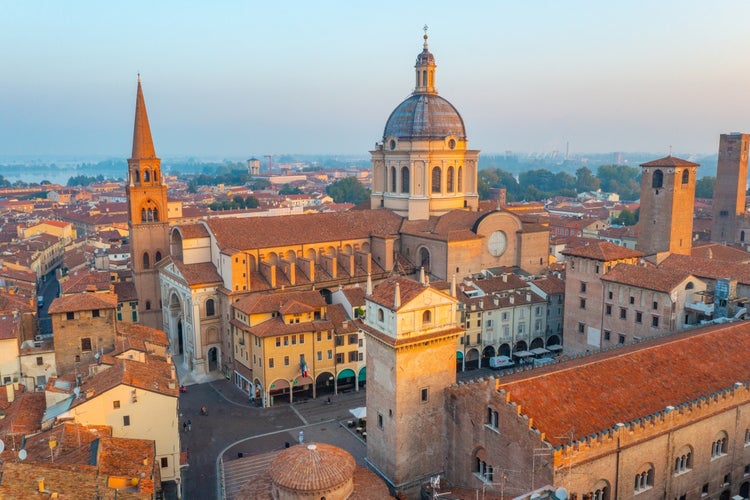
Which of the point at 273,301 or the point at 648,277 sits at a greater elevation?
the point at 648,277

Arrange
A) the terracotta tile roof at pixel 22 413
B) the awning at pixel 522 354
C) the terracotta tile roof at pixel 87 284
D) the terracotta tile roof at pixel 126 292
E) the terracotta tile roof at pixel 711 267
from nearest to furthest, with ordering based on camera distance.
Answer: the terracotta tile roof at pixel 22 413
the terracotta tile roof at pixel 711 267
the awning at pixel 522 354
the terracotta tile roof at pixel 87 284
the terracotta tile roof at pixel 126 292

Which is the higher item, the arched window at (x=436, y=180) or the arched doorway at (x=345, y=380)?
the arched window at (x=436, y=180)

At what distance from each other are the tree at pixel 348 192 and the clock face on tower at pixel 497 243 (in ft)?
371

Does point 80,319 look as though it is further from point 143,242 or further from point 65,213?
point 65,213

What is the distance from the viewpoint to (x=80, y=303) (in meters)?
41.2

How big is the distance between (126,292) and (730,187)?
73.3 meters

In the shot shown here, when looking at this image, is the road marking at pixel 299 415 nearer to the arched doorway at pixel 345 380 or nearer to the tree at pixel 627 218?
the arched doorway at pixel 345 380

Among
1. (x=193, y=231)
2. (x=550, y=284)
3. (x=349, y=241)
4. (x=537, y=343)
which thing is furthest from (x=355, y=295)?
(x=550, y=284)

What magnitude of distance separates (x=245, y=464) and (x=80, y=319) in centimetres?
1564

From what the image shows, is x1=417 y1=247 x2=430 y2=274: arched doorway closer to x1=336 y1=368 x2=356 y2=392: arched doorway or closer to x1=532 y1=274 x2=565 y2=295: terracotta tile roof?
x1=532 y1=274 x2=565 y2=295: terracotta tile roof

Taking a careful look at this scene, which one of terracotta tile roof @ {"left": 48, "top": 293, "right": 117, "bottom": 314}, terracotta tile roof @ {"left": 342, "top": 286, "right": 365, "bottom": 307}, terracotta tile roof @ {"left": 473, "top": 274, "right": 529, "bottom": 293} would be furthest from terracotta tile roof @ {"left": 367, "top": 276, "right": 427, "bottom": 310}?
terracotta tile roof @ {"left": 473, "top": 274, "right": 529, "bottom": 293}

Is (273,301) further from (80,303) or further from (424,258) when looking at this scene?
(424,258)

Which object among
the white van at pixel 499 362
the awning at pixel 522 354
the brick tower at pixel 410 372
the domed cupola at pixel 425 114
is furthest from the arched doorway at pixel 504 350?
the brick tower at pixel 410 372

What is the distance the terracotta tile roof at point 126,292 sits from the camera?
5828 centimetres
